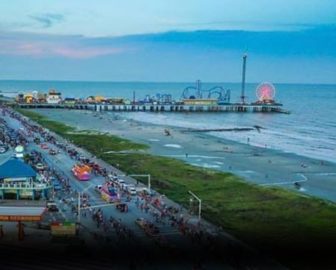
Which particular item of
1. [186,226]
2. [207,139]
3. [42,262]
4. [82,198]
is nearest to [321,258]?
[42,262]

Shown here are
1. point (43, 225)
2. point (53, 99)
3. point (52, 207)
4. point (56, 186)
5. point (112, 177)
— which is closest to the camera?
point (43, 225)

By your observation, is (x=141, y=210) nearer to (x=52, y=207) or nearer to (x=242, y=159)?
(x=52, y=207)

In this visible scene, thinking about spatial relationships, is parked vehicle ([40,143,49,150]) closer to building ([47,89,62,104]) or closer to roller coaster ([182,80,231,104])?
building ([47,89,62,104])

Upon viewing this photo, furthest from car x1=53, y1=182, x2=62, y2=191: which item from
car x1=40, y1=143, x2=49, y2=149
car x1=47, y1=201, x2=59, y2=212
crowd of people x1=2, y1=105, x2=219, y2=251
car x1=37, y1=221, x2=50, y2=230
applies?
car x1=40, y1=143, x2=49, y2=149

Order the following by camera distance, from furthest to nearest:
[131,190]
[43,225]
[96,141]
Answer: [96,141]
[131,190]
[43,225]

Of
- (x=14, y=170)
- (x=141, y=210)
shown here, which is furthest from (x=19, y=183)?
(x=141, y=210)

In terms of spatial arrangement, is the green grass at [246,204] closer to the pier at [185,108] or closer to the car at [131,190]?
the car at [131,190]
